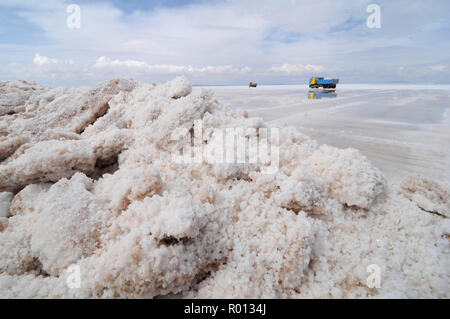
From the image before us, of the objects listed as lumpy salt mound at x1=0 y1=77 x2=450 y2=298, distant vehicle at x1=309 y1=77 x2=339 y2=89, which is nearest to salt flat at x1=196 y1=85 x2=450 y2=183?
lumpy salt mound at x1=0 y1=77 x2=450 y2=298

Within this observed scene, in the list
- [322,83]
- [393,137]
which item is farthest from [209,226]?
[322,83]

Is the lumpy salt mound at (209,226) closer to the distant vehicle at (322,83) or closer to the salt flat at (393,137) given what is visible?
the salt flat at (393,137)

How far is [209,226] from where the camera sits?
1594mm

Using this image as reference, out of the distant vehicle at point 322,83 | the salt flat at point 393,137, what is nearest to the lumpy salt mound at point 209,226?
the salt flat at point 393,137

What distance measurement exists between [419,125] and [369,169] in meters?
4.15

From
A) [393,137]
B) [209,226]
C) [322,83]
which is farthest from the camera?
[322,83]

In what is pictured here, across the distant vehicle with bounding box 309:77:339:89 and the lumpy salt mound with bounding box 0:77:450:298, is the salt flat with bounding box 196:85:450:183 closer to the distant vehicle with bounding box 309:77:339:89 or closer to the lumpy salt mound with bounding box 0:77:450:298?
the lumpy salt mound with bounding box 0:77:450:298

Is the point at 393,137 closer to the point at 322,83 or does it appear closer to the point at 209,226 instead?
the point at 209,226

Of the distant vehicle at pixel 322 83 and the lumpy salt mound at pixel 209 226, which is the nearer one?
the lumpy salt mound at pixel 209 226

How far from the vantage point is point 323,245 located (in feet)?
5.37

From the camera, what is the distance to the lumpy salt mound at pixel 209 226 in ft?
4.44
